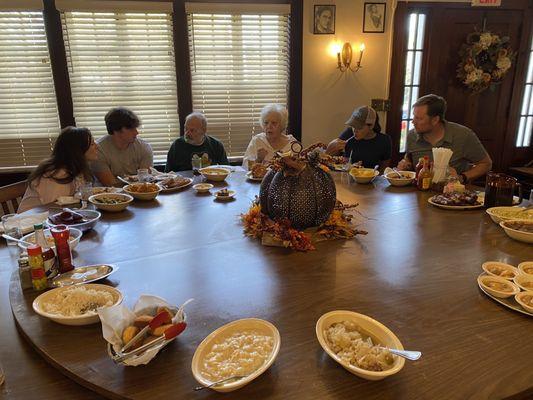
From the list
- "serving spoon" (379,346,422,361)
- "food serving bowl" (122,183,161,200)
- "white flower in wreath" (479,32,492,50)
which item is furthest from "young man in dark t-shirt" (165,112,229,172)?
"white flower in wreath" (479,32,492,50)

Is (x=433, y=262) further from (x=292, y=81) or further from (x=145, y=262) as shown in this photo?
(x=292, y=81)

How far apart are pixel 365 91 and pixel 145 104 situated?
2306 mm

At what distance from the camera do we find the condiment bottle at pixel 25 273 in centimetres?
122

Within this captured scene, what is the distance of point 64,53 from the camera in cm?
363

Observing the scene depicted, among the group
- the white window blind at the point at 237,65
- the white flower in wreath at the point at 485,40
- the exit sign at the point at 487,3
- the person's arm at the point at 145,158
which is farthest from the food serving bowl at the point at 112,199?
the exit sign at the point at 487,3

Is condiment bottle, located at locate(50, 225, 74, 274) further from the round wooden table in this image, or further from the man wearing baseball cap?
the man wearing baseball cap

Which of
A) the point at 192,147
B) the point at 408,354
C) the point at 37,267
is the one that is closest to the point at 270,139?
the point at 192,147

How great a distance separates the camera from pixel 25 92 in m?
3.66

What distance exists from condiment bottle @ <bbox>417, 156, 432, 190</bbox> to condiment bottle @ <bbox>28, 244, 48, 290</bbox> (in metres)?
1.99

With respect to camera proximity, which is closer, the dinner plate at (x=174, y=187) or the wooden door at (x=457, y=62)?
the dinner plate at (x=174, y=187)

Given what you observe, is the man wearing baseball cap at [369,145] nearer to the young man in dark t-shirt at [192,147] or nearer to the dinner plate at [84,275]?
the young man in dark t-shirt at [192,147]

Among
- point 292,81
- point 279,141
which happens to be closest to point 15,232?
Result: point 279,141

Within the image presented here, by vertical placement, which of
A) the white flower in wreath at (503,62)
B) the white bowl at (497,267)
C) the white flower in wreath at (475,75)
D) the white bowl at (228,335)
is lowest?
the white bowl at (228,335)

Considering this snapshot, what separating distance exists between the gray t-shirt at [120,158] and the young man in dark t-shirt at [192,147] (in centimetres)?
23
